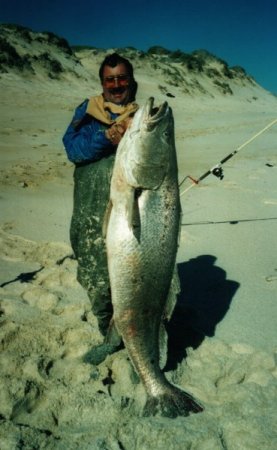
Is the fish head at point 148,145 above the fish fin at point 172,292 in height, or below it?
above

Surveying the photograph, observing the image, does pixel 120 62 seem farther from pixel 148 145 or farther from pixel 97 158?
pixel 148 145

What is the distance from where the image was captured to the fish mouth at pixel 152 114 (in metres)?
2.42

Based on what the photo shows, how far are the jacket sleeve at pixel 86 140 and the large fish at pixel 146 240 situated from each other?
32 centimetres

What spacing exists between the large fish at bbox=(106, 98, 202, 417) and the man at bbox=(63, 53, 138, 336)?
26cm

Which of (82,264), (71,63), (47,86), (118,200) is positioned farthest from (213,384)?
(71,63)

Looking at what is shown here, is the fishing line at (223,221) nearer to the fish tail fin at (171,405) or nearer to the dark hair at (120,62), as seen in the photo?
the dark hair at (120,62)

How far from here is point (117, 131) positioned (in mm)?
2650

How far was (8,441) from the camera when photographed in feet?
8.21

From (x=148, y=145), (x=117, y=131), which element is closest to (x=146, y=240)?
(x=148, y=145)

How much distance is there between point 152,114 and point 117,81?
604 mm

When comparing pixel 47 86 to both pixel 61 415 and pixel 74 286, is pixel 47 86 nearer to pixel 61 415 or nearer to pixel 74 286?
pixel 74 286

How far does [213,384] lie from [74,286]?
1.84 metres

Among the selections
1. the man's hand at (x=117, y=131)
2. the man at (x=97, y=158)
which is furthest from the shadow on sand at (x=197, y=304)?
the man's hand at (x=117, y=131)

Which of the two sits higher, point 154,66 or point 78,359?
point 154,66
